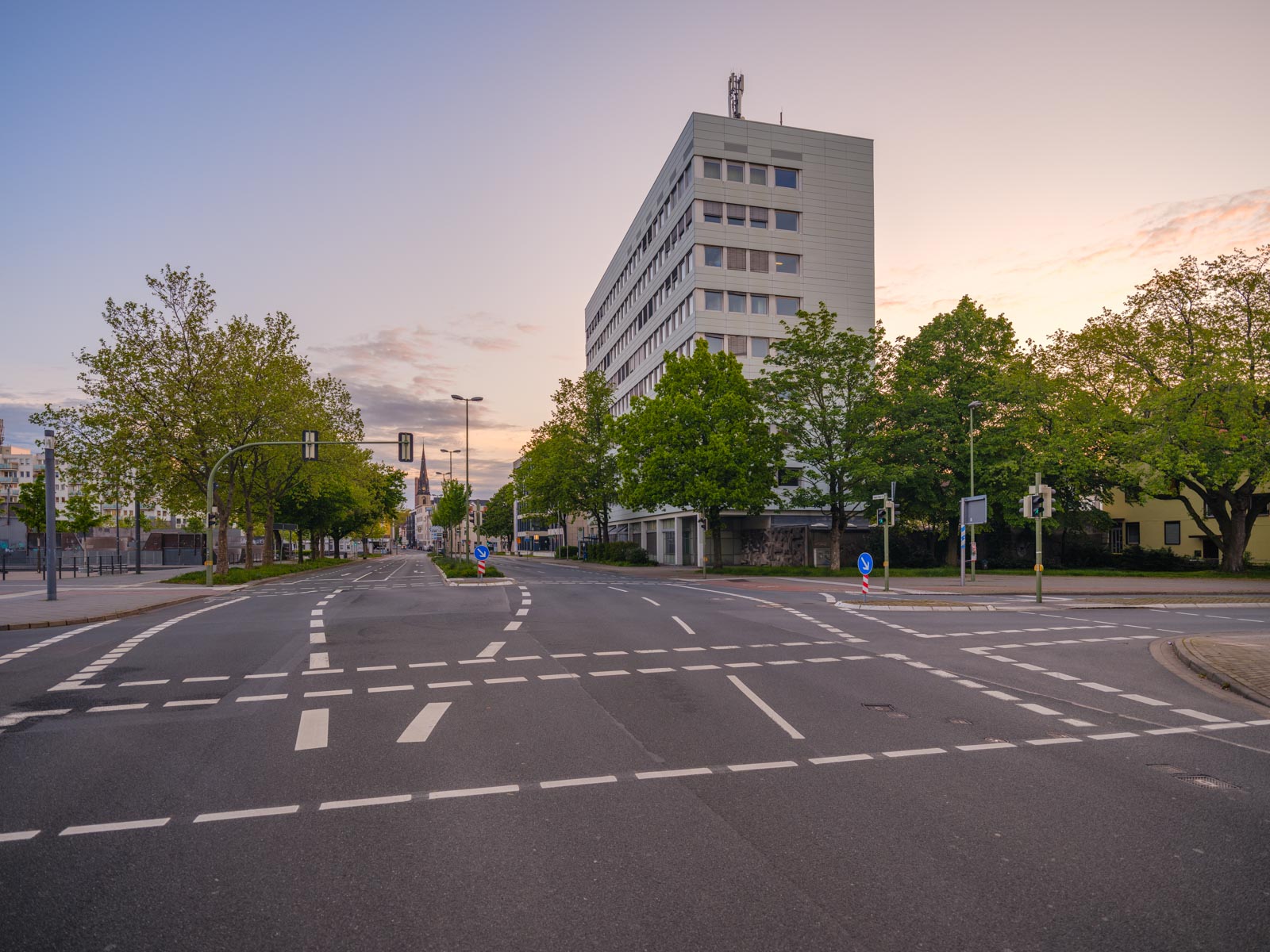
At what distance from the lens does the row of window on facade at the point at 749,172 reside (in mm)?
51062

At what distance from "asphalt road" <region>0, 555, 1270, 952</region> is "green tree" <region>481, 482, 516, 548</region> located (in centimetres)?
12114

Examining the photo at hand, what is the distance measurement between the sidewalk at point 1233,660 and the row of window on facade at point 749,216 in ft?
137

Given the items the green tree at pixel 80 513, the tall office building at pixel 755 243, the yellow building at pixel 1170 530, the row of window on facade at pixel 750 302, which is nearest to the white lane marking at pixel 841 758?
the tall office building at pixel 755 243

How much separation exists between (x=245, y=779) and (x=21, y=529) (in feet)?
270

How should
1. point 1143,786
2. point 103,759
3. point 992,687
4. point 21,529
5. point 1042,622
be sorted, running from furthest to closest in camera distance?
1. point 21,529
2. point 1042,622
3. point 992,687
4. point 103,759
5. point 1143,786

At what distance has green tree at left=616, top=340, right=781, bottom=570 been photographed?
1614 inches

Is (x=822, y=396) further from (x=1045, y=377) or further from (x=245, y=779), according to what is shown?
(x=245, y=779)

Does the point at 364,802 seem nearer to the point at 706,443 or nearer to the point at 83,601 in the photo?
the point at 83,601

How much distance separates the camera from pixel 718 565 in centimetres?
4325

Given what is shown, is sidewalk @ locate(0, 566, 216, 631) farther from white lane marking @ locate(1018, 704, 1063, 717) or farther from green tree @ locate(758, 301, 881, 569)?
green tree @ locate(758, 301, 881, 569)

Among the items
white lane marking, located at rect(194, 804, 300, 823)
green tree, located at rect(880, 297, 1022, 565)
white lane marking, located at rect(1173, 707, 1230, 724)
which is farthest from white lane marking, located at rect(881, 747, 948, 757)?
green tree, located at rect(880, 297, 1022, 565)

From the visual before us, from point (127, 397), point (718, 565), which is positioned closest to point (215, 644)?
point (127, 397)

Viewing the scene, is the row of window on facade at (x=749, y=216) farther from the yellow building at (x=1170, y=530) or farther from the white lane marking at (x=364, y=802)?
the white lane marking at (x=364, y=802)

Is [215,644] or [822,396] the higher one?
[822,396]
